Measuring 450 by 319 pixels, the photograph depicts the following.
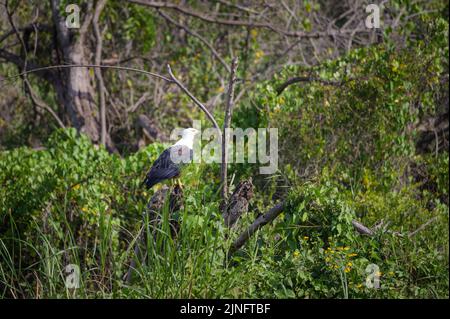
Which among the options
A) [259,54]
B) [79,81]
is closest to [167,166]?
[79,81]

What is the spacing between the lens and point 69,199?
7.16m

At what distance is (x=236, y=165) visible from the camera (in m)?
7.57

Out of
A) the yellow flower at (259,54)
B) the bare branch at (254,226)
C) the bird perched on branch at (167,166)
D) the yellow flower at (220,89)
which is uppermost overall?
the yellow flower at (259,54)

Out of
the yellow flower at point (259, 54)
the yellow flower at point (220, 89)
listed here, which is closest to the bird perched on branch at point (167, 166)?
the yellow flower at point (220, 89)

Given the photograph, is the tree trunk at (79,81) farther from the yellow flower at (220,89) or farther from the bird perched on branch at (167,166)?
the bird perched on branch at (167,166)

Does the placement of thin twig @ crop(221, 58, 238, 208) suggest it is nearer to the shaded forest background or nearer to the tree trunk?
the shaded forest background

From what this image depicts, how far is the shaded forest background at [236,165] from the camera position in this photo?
5.10 metres

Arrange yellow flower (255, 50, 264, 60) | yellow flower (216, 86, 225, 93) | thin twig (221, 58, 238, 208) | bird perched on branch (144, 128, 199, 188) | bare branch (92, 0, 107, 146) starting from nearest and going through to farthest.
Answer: thin twig (221, 58, 238, 208) < bird perched on branch (144, 128, 199, 188) < bare branch (92, 0, 107, 146) < yellow flower (216, 86, 225, 93) < yellow flower (255, 50, 264, 60)

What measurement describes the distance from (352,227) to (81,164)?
3.05 metres

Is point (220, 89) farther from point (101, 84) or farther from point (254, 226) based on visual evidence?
point (254, 226)

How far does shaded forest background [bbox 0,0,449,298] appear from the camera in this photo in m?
5.10

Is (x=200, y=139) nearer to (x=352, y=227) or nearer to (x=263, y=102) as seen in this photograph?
(x=263, y=102)

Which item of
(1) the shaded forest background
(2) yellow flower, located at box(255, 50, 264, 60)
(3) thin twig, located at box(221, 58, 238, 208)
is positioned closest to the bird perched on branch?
(1) the shaded forest background
